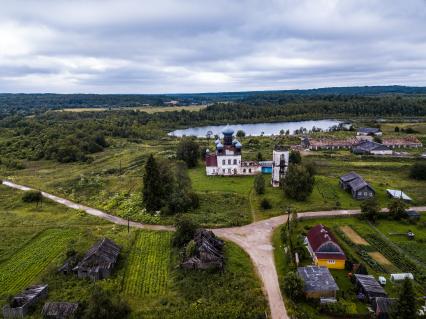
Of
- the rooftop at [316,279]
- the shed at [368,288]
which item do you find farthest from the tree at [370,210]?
the rooftop at [316,279]

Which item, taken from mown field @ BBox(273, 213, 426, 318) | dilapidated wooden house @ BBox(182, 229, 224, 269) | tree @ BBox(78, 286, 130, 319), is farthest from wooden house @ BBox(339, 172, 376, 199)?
tree @ BBox(78, 286, 130, 319)

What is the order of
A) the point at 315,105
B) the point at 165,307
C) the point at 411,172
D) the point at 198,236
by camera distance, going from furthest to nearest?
1. the point at 315,105
2. the point at 411,172
3. the point at 198,236
4. the point at 165,307

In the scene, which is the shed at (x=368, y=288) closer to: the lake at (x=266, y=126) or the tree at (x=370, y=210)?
the tree at (x=370, y=210)

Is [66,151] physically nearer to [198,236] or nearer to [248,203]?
[248,203]

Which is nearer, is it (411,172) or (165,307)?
(165,307)

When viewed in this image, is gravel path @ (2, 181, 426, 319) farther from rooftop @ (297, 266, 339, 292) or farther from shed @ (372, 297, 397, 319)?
shed @ (372, 297, 397, 319)

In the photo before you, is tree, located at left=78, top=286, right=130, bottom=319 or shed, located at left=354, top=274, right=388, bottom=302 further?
shed, located at left=354, top=274, right=388, bottom=302

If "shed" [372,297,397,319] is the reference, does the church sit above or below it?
above

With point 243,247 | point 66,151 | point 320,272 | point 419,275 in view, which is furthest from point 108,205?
point 66,151
